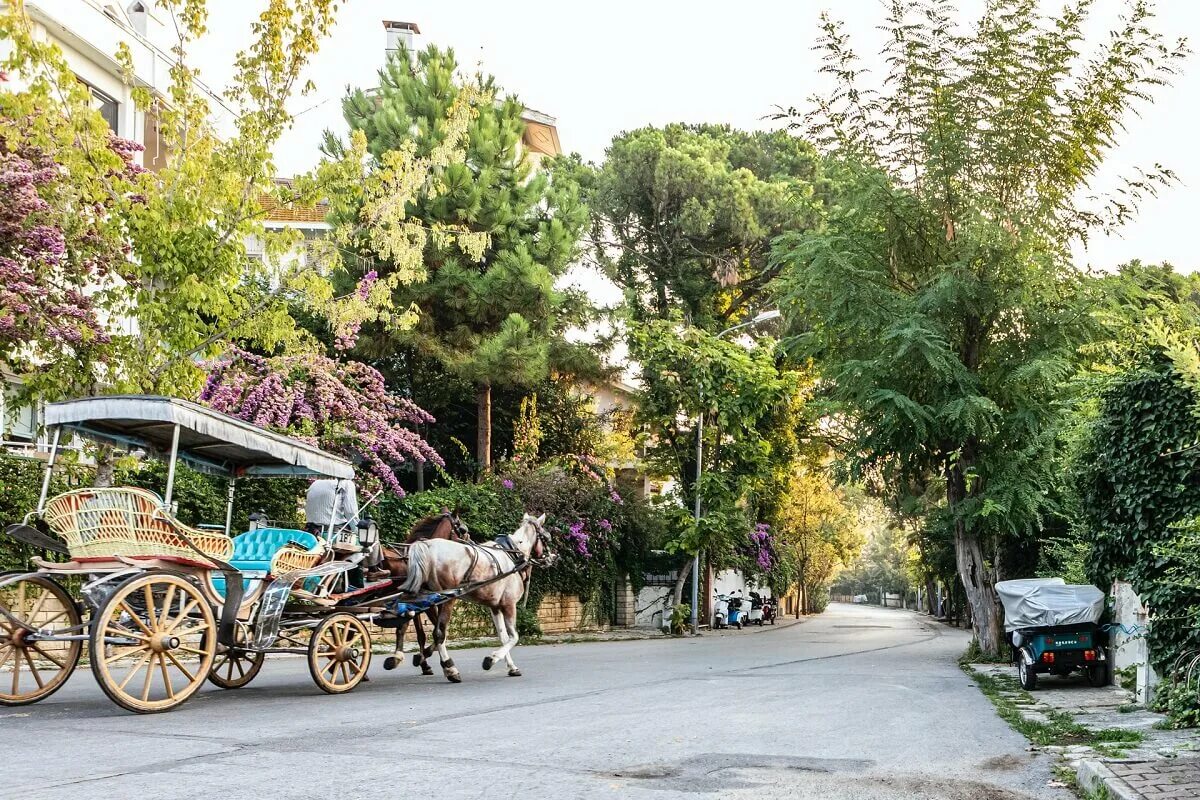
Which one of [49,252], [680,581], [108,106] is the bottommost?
[680,581]

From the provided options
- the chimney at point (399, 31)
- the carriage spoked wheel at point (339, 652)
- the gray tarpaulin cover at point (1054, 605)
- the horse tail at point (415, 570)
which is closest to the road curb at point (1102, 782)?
the carriage spoked wheel at point (339, 652)

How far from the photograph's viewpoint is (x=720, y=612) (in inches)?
1766

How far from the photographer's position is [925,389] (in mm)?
23062

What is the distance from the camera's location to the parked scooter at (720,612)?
42469mm

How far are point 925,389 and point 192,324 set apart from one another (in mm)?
13544

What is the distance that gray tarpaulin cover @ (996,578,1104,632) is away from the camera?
17625 mm

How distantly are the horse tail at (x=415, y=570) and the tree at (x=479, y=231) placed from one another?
15036mm

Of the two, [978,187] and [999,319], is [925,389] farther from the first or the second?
[978,187]

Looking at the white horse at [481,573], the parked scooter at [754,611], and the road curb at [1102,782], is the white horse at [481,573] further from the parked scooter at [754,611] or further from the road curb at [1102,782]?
the parked scooter at [754,611]

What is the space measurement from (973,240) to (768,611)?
31046 mm

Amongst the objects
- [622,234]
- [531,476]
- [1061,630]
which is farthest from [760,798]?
[622,234]

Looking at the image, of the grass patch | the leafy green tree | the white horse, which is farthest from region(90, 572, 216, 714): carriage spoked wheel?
the leafy green tree

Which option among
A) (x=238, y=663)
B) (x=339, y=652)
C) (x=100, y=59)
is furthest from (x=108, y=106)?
(x=339, y=652)

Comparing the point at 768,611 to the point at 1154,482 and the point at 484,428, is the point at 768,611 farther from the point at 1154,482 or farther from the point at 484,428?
the point at 1154,482
